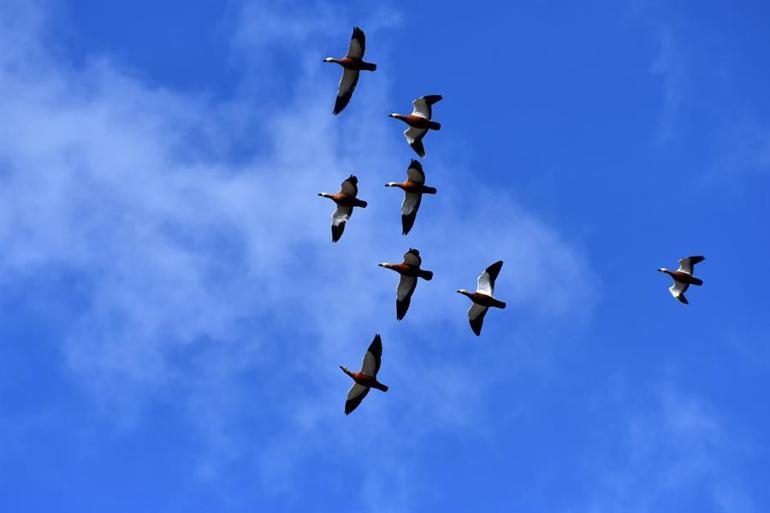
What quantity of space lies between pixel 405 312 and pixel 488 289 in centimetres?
380

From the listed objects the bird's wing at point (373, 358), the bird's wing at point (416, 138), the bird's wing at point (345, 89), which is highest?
the bird's wing at point (345, 89)

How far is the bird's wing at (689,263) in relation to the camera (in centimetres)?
5803

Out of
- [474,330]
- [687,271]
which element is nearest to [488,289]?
[474,330]

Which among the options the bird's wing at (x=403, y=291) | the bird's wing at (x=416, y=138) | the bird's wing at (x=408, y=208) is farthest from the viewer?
the bird's wing at (x=416, y=138)

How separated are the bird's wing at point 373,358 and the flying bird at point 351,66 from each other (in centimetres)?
1100

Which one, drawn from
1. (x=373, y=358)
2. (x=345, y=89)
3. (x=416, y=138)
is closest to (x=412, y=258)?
(x=373, y=358)

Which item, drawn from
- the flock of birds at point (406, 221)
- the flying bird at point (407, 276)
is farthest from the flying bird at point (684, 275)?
the flying bird at point (407, 276)

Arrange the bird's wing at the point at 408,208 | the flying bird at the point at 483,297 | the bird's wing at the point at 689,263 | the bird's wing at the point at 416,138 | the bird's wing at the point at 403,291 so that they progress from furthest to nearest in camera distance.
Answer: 1. the bird's wing at the point at 689,263
2. the bird's wing at the point at 416,138
3. the bird's wing at the point at 408,208
4. the bird's wing at the point at 403,291
5. the flying bird at the point at 483,297

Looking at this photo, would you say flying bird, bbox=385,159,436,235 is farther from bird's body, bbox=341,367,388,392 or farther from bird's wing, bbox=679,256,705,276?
bird's wing, bbox=679,256,705,276

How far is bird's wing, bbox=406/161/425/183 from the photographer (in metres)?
55.5

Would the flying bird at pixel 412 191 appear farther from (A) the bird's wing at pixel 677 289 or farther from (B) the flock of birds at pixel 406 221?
(A) the bird's wing at pixel 677 289

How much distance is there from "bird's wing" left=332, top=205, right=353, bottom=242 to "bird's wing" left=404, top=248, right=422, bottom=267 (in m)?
3.51

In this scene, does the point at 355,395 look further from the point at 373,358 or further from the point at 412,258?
the point at 412,258

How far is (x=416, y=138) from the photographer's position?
57156 mm
